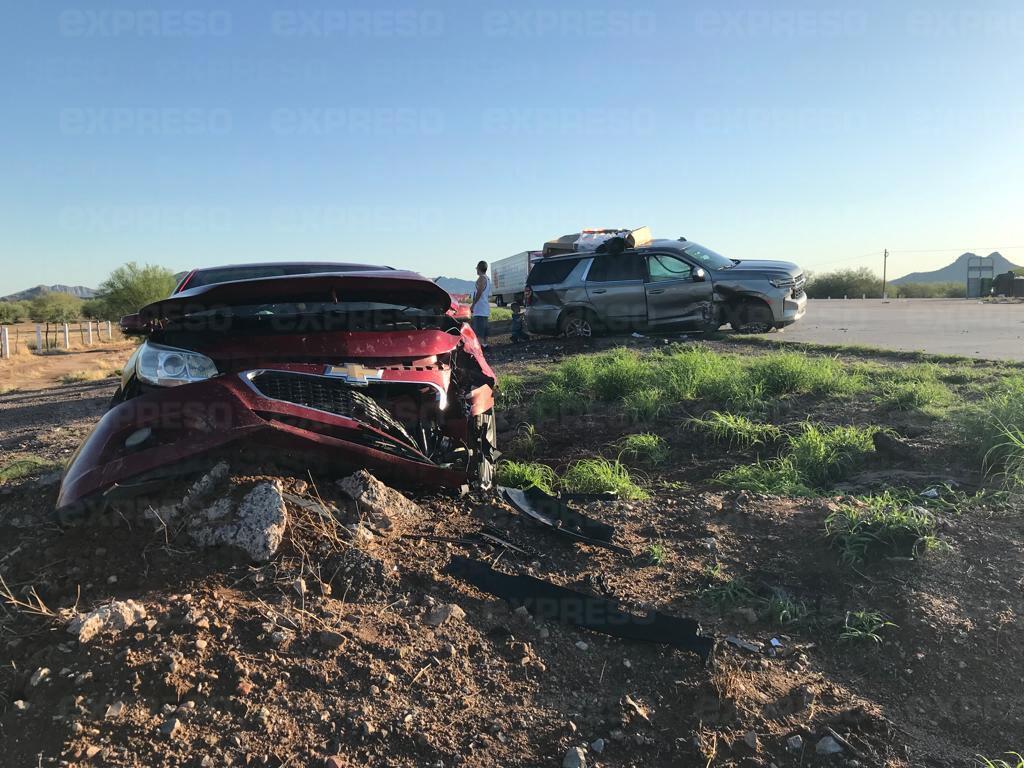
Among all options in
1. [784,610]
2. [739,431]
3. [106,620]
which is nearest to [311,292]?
[106,620]

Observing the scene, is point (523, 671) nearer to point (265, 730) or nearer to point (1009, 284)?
point (265, 730)

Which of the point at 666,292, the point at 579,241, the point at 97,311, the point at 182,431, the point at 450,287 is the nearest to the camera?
the point at 182,431

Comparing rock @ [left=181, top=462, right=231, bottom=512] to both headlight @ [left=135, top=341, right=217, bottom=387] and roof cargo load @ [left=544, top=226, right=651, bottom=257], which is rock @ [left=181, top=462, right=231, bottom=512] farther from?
roof cargo load @ [left=544, top=226, right=651, bottom=257]

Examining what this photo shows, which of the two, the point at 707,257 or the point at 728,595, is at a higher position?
the point at 707,257

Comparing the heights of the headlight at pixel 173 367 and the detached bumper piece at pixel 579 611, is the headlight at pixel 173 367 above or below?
above

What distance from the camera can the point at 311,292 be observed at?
335 centimetres

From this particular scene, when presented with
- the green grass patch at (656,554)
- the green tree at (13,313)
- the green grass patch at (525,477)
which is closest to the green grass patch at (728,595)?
the green grass patch at (656,554)

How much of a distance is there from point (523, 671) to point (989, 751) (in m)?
1.46

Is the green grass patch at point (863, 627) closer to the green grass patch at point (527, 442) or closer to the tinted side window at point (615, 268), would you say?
the green grass patch at point (527, 442)

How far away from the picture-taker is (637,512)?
3.80 meters

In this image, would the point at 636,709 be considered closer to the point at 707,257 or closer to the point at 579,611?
the point at 579,611

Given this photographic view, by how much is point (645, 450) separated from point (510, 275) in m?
29.5

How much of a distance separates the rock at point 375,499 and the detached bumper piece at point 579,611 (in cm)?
44

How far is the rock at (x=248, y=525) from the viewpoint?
9.00ft
